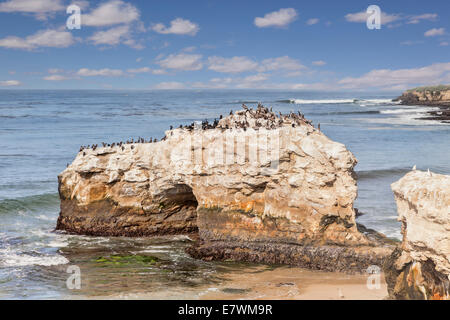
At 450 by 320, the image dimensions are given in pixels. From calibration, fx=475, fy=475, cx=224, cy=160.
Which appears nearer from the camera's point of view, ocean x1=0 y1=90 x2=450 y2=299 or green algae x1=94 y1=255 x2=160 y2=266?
ocean x1=0 y1=90 x2=450 y2=299

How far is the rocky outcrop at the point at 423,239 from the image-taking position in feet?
29.0

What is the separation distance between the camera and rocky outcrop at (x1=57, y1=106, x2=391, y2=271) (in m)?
14.9

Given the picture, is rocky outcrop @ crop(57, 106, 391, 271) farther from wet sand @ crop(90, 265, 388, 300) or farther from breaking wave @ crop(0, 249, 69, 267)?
breaking wave @ crop(0, 249, 69, 267)

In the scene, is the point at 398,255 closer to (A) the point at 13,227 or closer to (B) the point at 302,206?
(B) the point at 302,206

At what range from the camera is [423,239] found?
9164 millimetres


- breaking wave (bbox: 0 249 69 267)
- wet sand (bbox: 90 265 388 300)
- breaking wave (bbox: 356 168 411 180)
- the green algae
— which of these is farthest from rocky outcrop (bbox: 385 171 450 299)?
breaking wave (bbox: 356 168 411 180)

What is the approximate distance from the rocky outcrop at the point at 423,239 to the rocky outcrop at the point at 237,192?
4.55 meters

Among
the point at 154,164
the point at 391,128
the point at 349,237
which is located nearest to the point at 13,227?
the point at 154,164

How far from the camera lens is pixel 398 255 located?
1031 cm

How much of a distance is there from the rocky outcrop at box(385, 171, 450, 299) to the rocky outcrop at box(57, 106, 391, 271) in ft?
14.9

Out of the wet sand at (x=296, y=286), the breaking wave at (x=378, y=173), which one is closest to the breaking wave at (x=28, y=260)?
the wet sand at (x=296, y=286)

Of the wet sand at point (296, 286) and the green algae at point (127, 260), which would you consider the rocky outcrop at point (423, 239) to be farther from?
the green algae at point (127, 260)

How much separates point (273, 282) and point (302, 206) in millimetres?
2659

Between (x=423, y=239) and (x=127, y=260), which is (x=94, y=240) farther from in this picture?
(x=423, y=239)
